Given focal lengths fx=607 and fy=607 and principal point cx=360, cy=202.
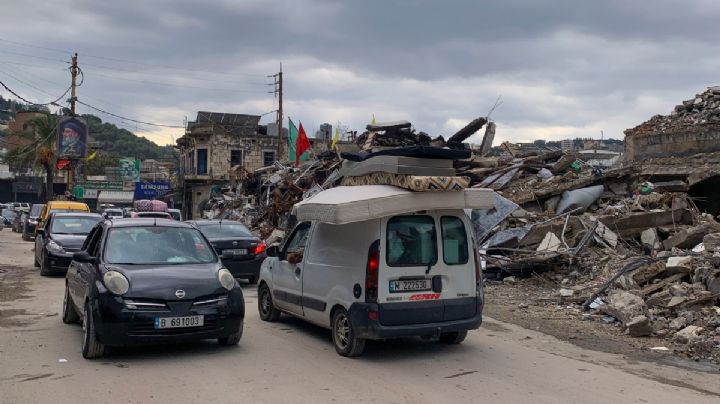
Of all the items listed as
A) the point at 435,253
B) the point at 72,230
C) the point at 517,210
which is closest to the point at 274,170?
the point at 72,230

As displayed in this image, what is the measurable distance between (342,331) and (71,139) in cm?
3442

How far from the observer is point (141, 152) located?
110m

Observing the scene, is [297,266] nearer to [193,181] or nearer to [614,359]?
[614,359]

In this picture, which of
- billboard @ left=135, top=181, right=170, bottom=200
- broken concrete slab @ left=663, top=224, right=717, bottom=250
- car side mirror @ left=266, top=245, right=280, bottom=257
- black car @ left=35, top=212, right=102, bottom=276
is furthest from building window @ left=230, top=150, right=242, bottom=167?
car side mirror @ left=266, top=245, right=280, bottom=257

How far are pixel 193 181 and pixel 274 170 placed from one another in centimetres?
2345

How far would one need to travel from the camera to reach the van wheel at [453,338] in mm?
7795

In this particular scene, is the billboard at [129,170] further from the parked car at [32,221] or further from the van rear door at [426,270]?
the van rear door at [426,270]

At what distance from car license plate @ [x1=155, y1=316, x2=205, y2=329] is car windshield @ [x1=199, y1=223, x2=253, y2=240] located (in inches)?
279

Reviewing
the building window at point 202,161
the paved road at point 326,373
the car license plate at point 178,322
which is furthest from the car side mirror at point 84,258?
the building window at point 202,161

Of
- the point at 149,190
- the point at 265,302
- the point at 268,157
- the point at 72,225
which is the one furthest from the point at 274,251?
the point at 149,190

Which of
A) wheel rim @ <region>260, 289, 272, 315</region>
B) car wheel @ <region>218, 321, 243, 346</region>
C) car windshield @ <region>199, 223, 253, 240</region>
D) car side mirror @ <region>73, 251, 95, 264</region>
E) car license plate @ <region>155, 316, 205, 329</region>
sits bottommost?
car wheel @ <region>218, 321, 243, 346</region>

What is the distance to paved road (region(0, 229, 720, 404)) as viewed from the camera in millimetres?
5598

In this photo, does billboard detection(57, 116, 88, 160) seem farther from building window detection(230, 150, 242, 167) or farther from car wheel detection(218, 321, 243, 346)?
car wheel detection(218, 321, 243, 346)

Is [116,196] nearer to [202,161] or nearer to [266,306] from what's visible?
[202,161]
